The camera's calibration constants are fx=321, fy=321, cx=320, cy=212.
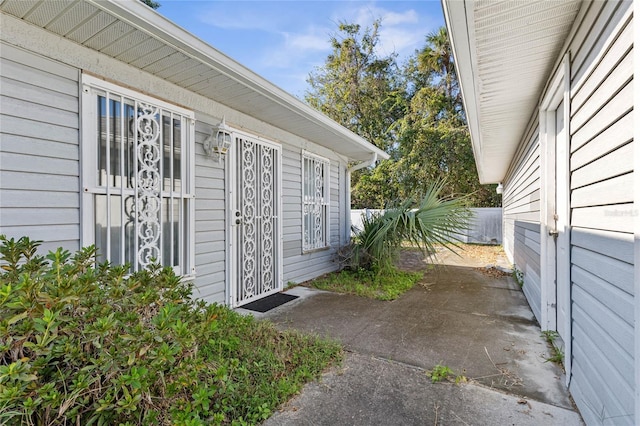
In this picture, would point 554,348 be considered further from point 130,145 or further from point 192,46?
point 130,145

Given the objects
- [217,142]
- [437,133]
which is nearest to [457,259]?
[437,133]

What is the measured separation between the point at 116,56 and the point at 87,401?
2471mm

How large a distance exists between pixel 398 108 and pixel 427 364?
1446 cm

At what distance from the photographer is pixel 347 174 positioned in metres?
6.59

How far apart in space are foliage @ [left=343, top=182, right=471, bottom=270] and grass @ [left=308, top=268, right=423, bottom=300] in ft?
0.59

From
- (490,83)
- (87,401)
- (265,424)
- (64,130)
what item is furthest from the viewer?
(490,83)

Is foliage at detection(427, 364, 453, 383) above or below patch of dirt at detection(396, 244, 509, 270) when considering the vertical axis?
above

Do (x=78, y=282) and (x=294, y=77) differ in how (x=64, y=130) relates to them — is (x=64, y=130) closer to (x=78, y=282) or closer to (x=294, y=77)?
(x=78, y=282)

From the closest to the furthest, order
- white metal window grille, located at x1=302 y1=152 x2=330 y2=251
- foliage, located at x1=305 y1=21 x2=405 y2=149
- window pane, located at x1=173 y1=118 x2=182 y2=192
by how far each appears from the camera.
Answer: window pane, located at x1=173 y1=118 x2=182 y2=192
white metal window grille, located at x1=302 y1=152 x2=330 y2=251
foliage, located at x1=305 y1=21 x2=405 y2=149

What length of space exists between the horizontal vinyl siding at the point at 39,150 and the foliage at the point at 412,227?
376cm

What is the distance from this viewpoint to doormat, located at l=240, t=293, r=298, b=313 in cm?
385

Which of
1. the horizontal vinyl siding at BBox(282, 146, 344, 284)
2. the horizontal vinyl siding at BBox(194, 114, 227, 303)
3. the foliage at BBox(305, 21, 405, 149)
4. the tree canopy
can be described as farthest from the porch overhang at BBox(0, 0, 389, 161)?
the foliage at BBox(305, 21, 405, 149)

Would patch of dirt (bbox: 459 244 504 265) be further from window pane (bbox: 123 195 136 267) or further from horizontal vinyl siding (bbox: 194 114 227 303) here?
window pane (bbox: 123 195 136 267)

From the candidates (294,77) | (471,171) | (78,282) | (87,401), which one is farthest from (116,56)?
(294,77)
